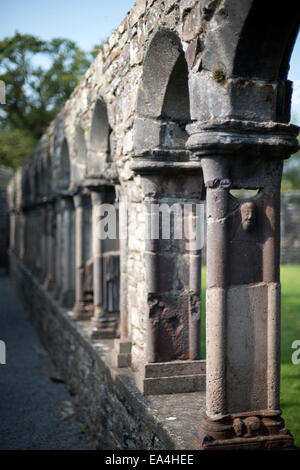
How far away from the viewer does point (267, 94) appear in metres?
3.04

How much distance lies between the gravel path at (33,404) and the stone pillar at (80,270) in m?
1.05

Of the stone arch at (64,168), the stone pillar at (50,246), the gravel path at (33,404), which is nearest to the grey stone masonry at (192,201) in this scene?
the gravel path at (33,404)

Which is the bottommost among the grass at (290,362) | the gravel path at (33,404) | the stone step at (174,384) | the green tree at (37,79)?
the gravel path at (33,404)

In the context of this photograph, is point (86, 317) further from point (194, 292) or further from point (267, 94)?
point (267, 94)

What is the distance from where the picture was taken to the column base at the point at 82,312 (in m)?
7.50

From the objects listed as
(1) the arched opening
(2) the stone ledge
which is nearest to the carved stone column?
(2) the stone ledge

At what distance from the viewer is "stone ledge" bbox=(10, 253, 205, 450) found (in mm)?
3651

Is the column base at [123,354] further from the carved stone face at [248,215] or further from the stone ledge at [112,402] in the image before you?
the carved stone face at [248,215]

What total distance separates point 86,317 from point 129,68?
12.2 ft

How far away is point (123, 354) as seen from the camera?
496 centimetres

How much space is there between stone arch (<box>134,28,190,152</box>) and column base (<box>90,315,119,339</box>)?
2642 millimetres

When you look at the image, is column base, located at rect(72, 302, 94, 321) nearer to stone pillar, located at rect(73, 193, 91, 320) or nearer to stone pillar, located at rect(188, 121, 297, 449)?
stone pillar, located at rect(73, 193, 91, 320)

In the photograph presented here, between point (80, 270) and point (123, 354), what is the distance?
322cm

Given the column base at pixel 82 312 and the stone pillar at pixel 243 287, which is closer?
the stone pillar at pixel 243 287
